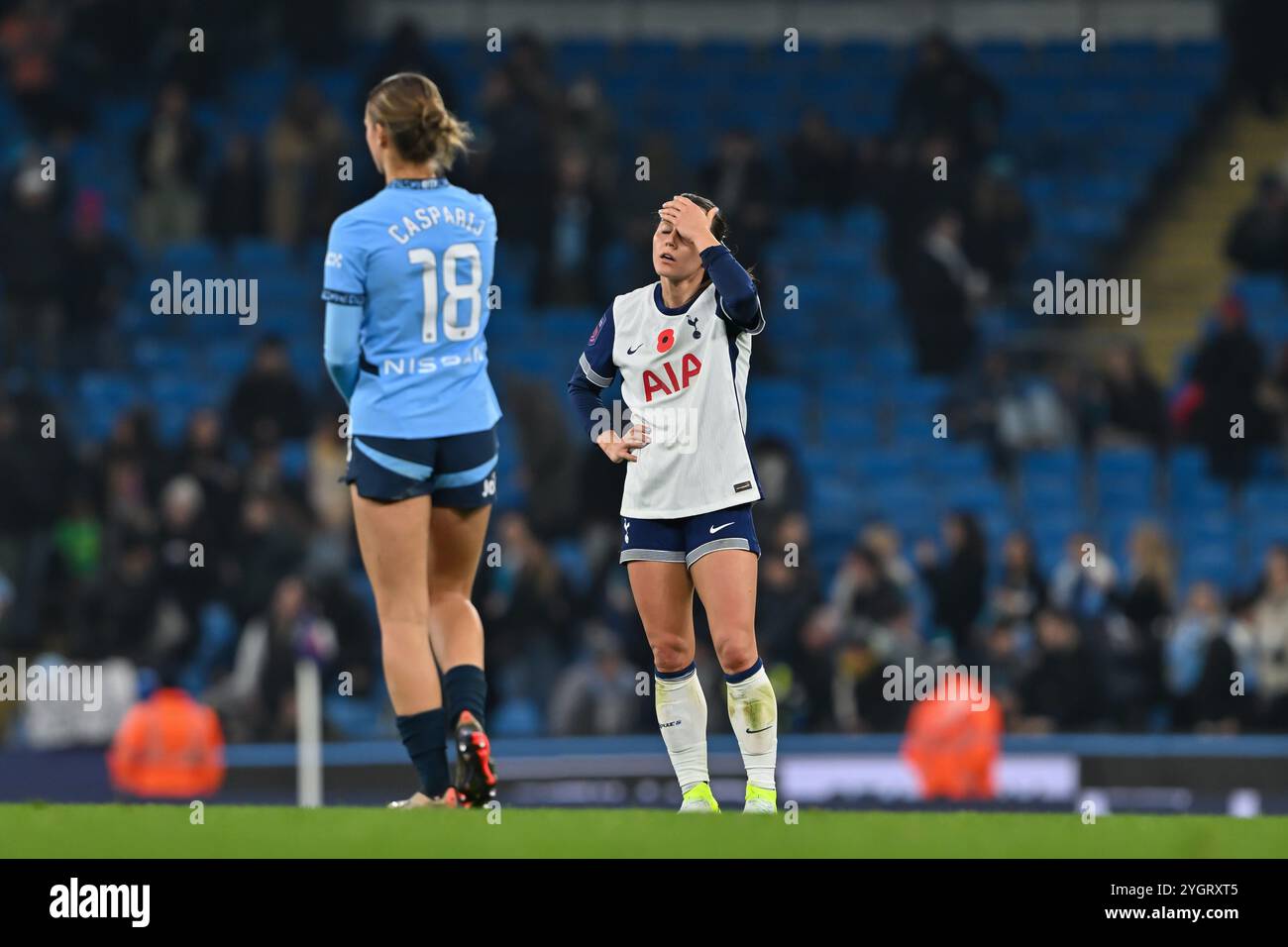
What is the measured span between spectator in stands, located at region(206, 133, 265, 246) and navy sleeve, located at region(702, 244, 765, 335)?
1341 centimetres

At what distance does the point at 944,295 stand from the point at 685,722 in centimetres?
1263

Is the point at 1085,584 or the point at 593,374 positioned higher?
the point at 593,374

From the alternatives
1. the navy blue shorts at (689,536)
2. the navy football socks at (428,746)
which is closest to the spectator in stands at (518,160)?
the navy blue shorts at (689,536)

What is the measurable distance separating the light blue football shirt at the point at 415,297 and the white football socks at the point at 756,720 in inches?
56.3

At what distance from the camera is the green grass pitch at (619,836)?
20.3ft

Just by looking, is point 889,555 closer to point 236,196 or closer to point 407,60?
point 407,60

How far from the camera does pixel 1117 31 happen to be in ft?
80.2

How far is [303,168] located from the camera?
20.9 meters

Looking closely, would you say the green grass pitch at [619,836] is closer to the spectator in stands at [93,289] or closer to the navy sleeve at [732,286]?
the navy sleeve at [732,286]

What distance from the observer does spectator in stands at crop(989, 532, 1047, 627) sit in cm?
1673

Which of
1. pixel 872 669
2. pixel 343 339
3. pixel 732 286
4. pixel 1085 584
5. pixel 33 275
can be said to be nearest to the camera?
pixel 343 339

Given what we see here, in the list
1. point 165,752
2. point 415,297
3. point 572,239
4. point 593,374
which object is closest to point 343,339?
point 415,297

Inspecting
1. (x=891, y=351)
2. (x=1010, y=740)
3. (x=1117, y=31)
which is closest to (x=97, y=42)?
(x=891, y=351)

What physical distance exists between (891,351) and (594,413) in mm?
13122
